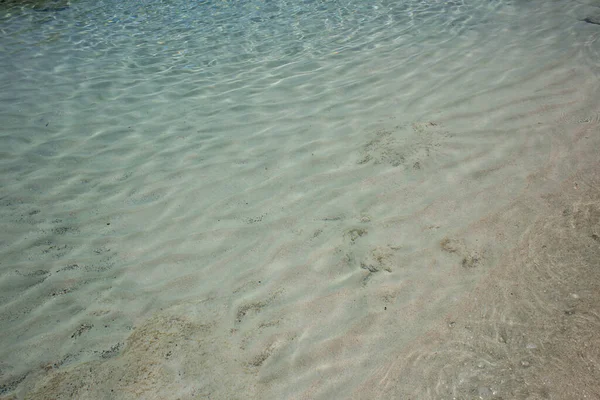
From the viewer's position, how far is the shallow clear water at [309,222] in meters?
2.24

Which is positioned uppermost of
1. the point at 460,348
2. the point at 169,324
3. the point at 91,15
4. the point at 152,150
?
the point at 91,15

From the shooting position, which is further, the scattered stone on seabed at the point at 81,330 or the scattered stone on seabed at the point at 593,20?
the scattered stone on seabed at the point at 593,20

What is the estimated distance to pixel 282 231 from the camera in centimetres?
308

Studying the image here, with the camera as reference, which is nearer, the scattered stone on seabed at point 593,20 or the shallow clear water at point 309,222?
the shallow clear water at point 309,222

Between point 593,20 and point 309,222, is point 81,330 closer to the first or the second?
point 309,222

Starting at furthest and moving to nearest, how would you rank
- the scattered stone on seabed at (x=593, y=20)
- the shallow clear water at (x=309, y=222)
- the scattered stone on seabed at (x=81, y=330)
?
the scattered stone on seabed at (x=593, y=20) < the scattered stone on seabed at (x=81, y=330) < the shallow clear water at (x=309, y=222)

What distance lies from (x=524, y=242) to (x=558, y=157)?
114cm

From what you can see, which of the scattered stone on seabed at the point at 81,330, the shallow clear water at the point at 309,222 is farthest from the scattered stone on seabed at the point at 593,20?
the scattered stone on seabed at the point at 81,330

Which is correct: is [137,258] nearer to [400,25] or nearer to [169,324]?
[169,324]

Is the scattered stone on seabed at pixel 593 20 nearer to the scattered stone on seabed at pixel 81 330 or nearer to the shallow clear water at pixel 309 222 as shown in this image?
the shallow clear water at pixel 309 222

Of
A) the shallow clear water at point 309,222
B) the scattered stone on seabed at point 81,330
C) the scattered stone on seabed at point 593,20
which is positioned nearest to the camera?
the shallow clear water at point 309,222

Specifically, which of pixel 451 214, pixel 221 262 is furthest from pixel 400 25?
pixel 221 262

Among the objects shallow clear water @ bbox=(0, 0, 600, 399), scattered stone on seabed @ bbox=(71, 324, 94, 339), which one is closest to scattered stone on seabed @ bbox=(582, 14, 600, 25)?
shallow clear water @ bbox=(0, 0, 600, 399)

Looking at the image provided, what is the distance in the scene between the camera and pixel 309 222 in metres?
3.13
